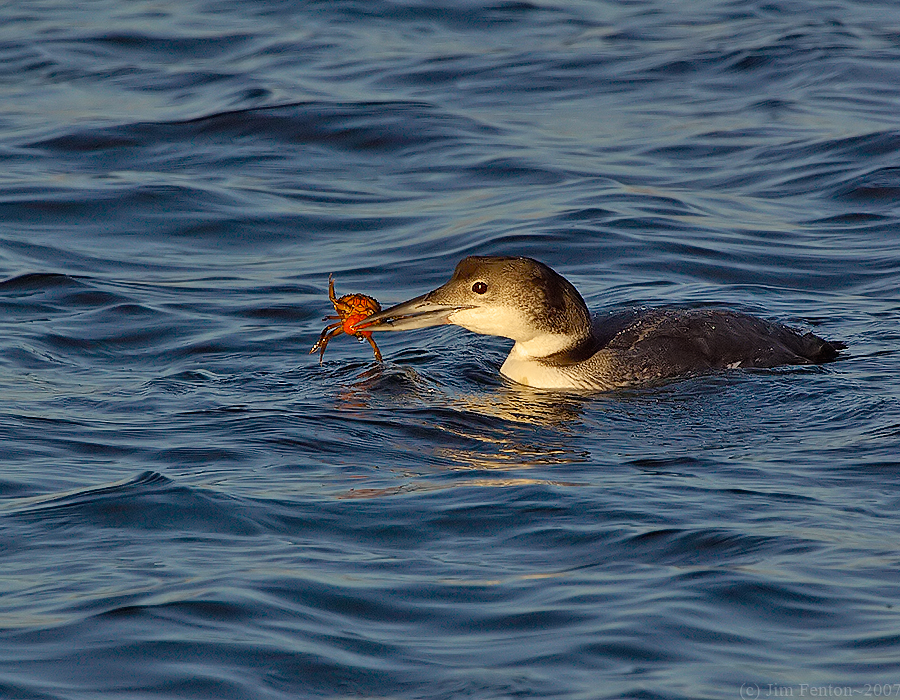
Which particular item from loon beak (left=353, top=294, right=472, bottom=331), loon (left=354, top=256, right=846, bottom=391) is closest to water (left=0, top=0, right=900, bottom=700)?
loon (left=354, top=256, right=846, bottom=391)

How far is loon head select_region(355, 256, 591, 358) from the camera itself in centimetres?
→ 789

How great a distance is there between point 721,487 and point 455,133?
7.26m

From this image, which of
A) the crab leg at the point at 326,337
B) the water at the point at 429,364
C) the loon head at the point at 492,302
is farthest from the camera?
the crab leg at the point at 326,337

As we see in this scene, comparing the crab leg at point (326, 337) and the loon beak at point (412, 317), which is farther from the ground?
the loon beak at point (412, 317)

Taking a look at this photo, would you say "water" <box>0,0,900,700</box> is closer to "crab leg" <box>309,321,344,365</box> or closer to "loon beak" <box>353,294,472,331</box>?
"crab leg" <box>309,321,344,365</box>

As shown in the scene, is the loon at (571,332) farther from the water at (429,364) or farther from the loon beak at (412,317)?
the water at (429,364)

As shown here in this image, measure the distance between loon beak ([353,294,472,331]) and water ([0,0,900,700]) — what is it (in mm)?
332

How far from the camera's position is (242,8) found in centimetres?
1697

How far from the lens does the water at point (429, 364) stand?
505 centimetres

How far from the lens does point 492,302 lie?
790 centimetres

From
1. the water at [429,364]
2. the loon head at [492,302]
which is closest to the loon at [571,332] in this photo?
the loon head at [492,302]

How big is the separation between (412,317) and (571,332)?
2.61 ft

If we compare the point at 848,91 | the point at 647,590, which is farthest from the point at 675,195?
the point at 647,590

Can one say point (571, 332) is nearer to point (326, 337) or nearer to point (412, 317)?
point (412, 317)
